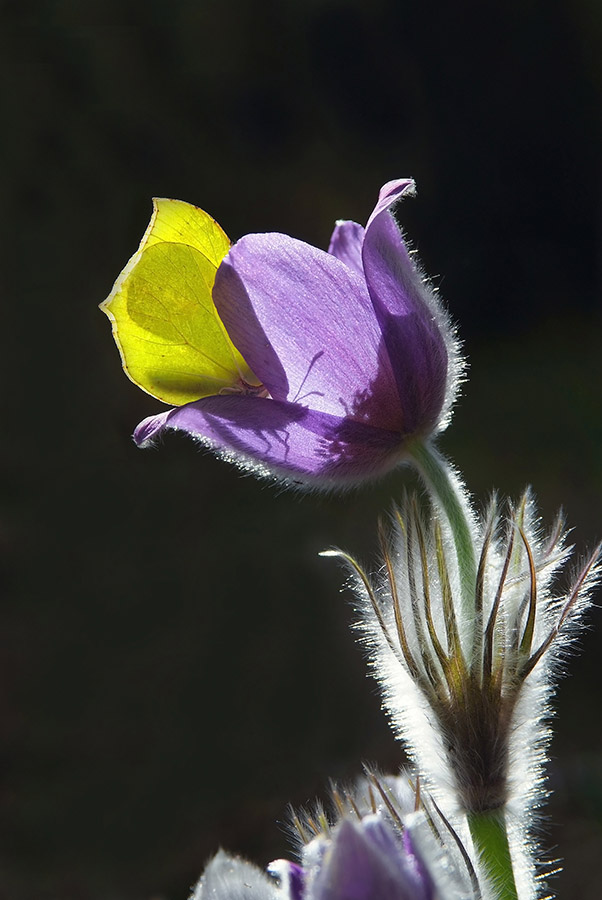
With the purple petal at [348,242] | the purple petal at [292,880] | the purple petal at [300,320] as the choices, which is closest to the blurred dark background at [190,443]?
the purple petal at [348,242]

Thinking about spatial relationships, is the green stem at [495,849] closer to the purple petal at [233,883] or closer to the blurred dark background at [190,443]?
the purple petal at [233,883]

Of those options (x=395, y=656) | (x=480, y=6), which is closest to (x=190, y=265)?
(x=395, y=656)

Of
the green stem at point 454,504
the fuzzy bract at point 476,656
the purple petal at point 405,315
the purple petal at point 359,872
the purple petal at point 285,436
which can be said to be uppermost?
the purple petal at point 405,315

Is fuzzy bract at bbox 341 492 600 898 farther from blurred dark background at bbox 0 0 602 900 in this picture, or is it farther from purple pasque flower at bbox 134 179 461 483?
blurred dark background at bbox 0 0 602 900

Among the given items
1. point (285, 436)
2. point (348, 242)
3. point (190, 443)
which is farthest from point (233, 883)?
point (190, 443)

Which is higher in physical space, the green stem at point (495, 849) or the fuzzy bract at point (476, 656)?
the fuzzy bract at point (476, 656)

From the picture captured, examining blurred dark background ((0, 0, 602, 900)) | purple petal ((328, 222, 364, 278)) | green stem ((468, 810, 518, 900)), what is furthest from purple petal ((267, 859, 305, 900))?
blurred dark background ((0, 0, 602, 900))
